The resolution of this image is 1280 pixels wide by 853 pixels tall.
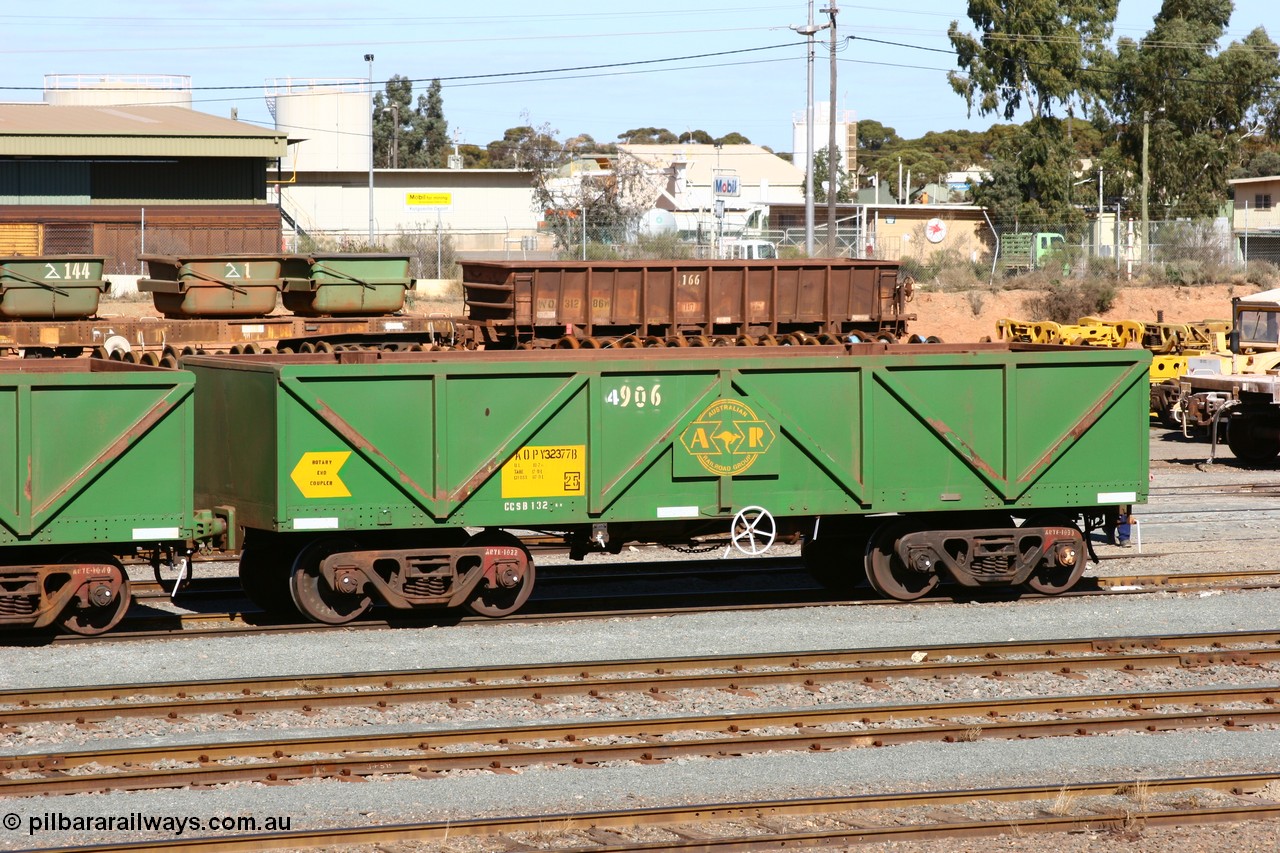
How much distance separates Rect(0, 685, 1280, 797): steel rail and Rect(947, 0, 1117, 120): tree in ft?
191

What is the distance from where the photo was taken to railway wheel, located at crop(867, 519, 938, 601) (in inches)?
548

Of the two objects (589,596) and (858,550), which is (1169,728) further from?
(589,596)

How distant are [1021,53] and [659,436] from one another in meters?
57.1

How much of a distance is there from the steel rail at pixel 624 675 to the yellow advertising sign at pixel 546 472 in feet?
6.31

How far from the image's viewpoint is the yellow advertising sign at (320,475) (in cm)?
1233

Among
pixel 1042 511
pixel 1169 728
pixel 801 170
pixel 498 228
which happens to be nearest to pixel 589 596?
pixel 1042 511

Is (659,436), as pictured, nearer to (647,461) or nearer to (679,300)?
(647,461)

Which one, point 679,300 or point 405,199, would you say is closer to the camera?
point 679,300

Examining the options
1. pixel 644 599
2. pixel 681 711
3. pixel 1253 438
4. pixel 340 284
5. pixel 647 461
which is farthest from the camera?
pixel 340 284

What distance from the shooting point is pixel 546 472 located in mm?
12930

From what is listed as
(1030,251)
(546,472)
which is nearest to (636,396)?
(546,472)

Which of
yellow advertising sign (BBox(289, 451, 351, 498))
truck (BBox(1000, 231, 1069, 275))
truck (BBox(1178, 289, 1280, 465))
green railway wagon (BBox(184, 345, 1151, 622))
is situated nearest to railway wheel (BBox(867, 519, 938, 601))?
green railway wagon (BBox(184, 345, 1151, 622))

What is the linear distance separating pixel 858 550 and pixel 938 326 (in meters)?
35.8

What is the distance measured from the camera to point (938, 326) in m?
49.2
